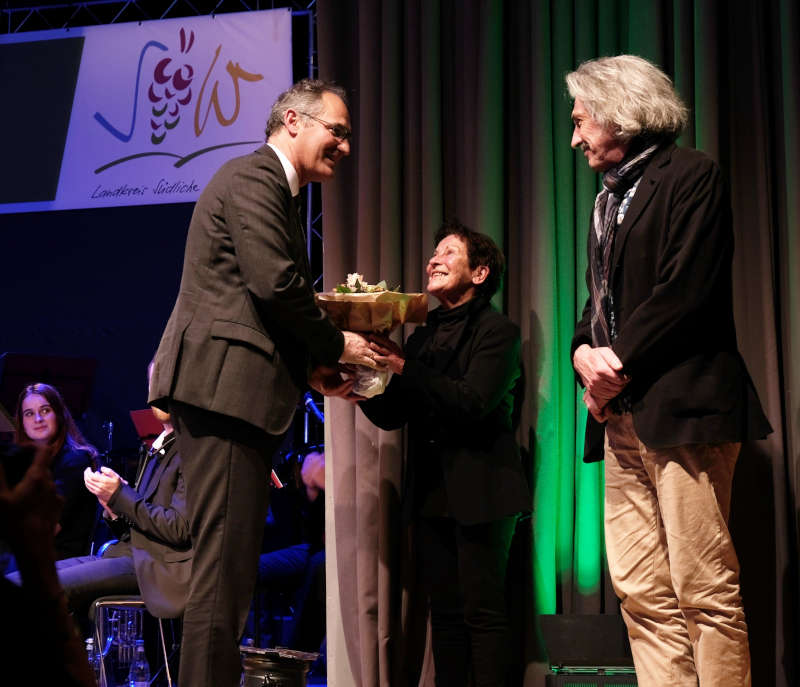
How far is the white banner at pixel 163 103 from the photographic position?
5.19m

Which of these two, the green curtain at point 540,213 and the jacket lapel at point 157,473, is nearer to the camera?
the green curtain at point 540,213

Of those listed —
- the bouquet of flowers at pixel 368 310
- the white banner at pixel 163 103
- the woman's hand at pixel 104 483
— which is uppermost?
the white banner at pixel 163 103

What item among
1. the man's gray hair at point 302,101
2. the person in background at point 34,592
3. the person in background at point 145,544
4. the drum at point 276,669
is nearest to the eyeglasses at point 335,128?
the man's gray hair at point 302,101

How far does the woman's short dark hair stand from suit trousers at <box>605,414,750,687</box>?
935 mm

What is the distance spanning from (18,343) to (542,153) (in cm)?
494

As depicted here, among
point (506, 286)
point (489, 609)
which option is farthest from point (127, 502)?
point (506, 286)

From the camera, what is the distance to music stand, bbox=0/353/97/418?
568 centimetres

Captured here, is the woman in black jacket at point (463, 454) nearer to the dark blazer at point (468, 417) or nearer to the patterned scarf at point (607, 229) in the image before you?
the dark blazer at point (468, 417)

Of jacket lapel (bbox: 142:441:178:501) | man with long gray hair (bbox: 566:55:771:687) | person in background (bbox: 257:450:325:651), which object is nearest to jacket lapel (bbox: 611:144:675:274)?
man with long gray hair (bbox: 566:55:771:687)

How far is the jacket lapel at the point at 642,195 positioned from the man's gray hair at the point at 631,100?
87 millimetres

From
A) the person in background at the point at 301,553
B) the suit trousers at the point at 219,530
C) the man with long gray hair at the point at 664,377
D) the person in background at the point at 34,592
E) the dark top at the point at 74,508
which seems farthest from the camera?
the person in background at the point at 301,553

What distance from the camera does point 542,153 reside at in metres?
3.52

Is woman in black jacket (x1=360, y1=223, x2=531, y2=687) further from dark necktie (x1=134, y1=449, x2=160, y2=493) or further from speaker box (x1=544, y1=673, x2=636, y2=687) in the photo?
dark necktie (x1=134, y1=449, x2=160, y2=493)

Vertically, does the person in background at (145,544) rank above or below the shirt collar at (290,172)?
below
